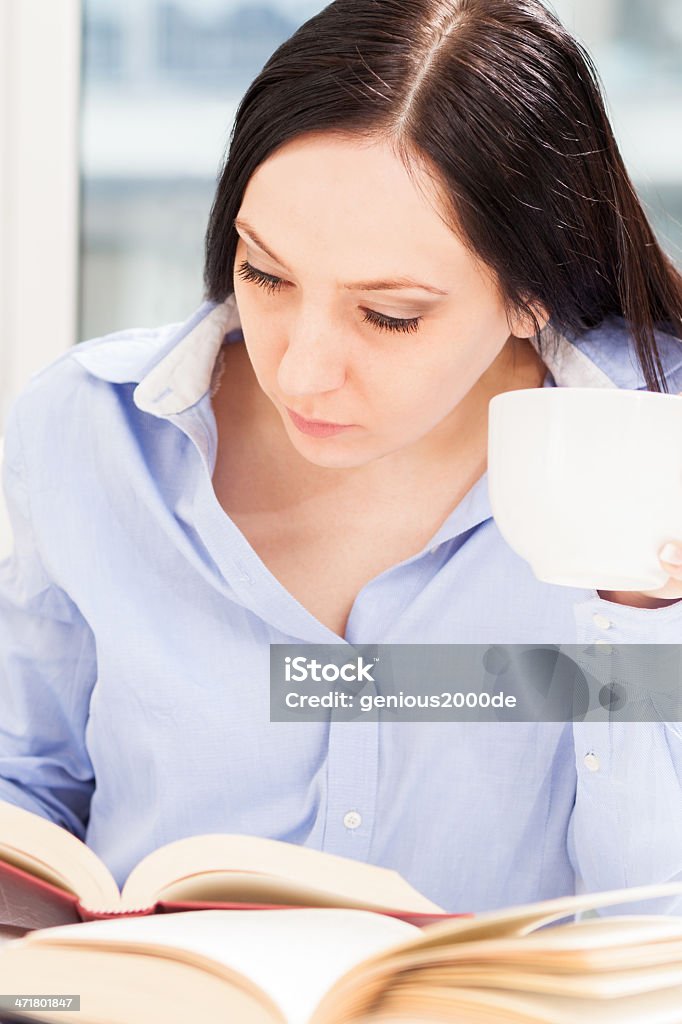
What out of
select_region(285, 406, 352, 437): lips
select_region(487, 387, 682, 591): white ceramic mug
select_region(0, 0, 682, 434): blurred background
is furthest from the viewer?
select_region(0, 0, 682, 434): blurred background

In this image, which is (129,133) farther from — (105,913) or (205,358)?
(105,913)

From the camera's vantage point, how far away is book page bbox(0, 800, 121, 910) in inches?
18.5

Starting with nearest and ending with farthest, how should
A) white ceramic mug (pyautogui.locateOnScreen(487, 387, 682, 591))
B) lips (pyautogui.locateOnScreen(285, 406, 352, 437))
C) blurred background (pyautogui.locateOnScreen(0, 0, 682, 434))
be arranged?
white ceramic mug (pyautogui.locateOnScreen(487, 387, 682, 591)), lips (pyautogui.locateOnScreen(285, 406, 352, 437)), blurred background (pyautogui.locateOnScreen(0, 0, 682, 434))

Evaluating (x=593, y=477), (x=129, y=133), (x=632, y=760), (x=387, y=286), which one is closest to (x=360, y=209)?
(x=387, y=286)

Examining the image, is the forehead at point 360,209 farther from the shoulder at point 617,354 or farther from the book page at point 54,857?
the book page at point 54,857

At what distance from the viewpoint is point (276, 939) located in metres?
0.44

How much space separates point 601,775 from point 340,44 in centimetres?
35

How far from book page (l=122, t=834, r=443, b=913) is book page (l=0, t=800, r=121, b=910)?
0.01 m

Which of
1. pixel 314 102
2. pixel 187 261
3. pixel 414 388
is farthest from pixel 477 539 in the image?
pixel 187 261

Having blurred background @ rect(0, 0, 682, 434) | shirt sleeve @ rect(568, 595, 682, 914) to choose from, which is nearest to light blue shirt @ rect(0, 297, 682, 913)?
shirt sleeve @ rect(568, 595, 682, 914)

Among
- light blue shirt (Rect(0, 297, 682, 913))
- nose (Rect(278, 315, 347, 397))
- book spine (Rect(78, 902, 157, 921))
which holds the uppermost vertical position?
nose (Rect(278, 315, 347, 397))

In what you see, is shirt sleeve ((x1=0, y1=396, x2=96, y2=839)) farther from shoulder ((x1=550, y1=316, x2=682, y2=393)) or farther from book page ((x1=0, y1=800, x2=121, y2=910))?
shoulder ((x1=550, y1=316, x2=682, y2=393))

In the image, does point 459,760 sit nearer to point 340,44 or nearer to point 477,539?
point 477,539

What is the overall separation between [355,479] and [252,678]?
12cm
